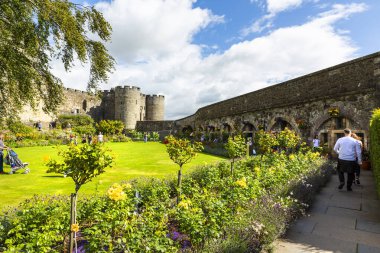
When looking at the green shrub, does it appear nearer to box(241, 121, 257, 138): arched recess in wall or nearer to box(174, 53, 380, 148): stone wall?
box(241, 121, 257, 138): arched recess in wall

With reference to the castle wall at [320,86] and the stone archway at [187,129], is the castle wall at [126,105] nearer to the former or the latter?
the stone archway at [187,129]

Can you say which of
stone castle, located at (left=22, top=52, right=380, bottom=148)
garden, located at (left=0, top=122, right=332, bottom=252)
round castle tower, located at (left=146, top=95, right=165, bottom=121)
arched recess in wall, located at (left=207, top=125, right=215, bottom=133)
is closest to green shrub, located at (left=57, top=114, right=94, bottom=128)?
round castle tower, located at (left=146, top=95, right=165, bottom=121)

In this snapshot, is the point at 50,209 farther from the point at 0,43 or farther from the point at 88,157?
the point at 0,43

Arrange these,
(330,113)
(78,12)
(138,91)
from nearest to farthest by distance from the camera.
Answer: (78,12)
(330,113)
(138,91)

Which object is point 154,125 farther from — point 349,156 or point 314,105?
point 349,156

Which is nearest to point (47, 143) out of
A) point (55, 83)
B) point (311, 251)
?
point (55, 83)

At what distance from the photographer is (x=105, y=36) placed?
7.88m

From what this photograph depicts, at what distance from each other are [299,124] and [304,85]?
220 centimetres

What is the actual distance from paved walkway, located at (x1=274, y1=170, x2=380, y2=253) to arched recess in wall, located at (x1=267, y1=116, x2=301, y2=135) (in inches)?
316

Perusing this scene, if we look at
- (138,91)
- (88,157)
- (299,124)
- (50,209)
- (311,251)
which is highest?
(138,91)

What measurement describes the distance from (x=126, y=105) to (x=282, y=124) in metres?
35.8

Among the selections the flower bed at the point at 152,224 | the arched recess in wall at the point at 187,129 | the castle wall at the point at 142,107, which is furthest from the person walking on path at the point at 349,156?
the castle wall at the point at 142,107

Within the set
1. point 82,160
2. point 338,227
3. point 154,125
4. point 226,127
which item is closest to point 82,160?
point 82,160

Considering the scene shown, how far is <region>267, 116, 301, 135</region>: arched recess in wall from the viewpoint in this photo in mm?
14648
